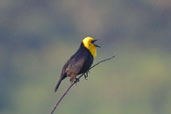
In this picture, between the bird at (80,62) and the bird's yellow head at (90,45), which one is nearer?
the bird at (80,62)

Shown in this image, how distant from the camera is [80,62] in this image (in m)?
8.11

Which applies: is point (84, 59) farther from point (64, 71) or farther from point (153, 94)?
point (153, 94)

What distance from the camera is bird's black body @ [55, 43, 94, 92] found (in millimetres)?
7961

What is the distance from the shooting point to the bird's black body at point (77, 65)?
26.1 ft

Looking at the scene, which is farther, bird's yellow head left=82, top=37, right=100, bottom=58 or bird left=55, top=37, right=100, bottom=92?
bird's yellow head left=82, top=37, right=100, bottom=58

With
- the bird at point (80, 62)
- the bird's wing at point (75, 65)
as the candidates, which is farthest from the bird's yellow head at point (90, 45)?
the bird's wing at point (75, 65)

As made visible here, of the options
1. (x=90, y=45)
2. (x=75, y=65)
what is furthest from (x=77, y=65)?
(x=90, y=45)

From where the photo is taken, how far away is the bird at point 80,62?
796cm

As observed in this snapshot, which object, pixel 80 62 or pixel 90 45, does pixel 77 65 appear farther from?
pixel 90 45

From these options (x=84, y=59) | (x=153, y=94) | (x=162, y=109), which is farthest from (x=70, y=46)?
(x=84, y=59)

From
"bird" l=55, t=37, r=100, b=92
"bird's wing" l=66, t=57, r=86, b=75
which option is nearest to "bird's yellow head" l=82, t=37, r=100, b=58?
"bird" l=55, t=37, r=100, b=92

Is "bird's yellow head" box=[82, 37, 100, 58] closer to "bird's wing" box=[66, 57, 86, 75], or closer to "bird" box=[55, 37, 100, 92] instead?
"bird" box=[55, 37, 100, 92]

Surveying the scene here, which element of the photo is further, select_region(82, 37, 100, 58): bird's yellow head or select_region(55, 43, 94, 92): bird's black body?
select_region(82, 37, 100, 58): bird's yellow head

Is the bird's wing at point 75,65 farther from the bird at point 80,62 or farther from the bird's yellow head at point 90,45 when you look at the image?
the bird's yellow head at point 90,45
